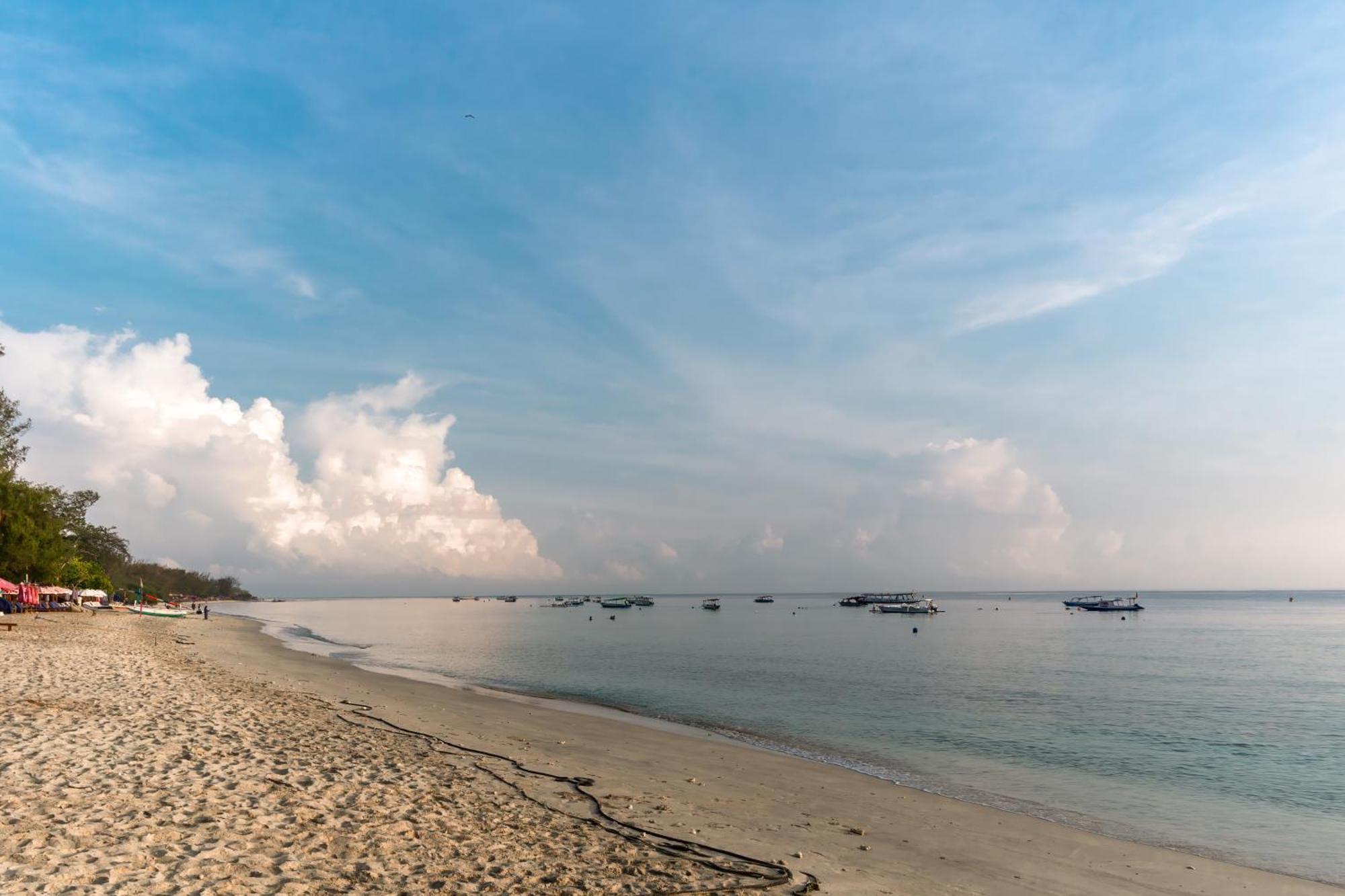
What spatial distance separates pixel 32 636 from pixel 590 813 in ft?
141

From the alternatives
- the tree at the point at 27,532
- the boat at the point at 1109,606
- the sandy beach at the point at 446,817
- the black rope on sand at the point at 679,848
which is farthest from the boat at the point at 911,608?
the black rope on sand at the point at 679,848

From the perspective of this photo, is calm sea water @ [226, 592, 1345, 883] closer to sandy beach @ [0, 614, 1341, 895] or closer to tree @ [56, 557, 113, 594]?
sandy beach @ [0, 614, 1341, 895]

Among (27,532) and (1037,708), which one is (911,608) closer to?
(1037,708)

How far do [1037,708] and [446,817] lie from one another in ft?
106

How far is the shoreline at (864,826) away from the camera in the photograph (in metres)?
12.3

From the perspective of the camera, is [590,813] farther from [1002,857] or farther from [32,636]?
[32,636]

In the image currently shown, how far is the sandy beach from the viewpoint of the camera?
9.16m

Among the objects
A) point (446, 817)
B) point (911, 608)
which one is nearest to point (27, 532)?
point (446, 817)

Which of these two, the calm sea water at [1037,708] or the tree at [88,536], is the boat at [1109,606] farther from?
the tree at [88,536]

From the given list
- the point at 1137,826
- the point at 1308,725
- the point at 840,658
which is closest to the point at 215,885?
the point at 1137,826

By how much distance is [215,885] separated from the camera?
26.9 feet

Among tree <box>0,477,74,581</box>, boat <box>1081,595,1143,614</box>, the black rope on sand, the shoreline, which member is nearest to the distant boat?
tree <box>0,477,74,581</box>

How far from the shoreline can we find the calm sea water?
5.12 feet

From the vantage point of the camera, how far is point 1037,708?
3541cm
